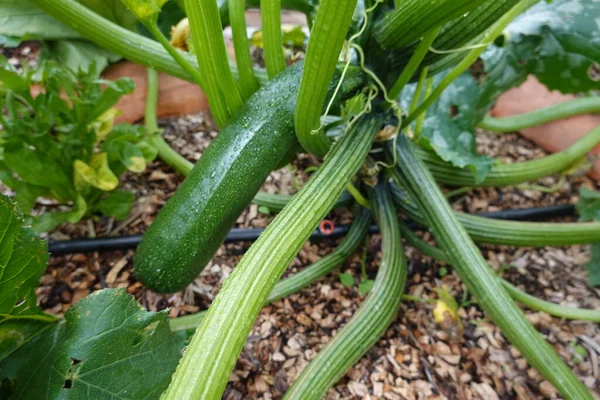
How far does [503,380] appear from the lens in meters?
1.32

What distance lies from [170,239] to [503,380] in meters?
0.96

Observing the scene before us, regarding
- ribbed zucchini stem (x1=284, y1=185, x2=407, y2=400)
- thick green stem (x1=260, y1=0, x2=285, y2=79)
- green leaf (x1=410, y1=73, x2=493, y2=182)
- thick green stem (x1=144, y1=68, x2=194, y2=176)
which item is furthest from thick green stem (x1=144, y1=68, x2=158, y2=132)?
green leaf (x1=410, y1=73, x2=493, y2=182)

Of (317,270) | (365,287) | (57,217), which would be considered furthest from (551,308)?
(57,217)

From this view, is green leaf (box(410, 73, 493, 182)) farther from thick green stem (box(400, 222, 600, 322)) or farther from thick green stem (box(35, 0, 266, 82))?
thick green stem (box(35, 0, 266, 82))

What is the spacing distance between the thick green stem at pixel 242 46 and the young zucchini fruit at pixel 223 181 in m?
0.06

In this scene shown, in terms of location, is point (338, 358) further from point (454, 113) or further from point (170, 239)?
point (454, 113)

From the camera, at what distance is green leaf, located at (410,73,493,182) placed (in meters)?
1.40

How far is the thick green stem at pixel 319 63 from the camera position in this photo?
0.77 meters

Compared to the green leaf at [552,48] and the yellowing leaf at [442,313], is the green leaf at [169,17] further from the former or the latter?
the yellowing leaf at [442,313]

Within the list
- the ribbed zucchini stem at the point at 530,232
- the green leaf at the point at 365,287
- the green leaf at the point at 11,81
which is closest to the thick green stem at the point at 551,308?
the ribbed zucchini stem at the point at 530,232

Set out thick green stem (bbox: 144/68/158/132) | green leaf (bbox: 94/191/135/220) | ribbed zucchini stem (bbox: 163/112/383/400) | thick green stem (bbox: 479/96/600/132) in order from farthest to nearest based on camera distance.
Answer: thick green stem (bbox: 479/96/600/132) → thick green stem (bbox: 144/68/158/132) → green leaf (bbox: 94/191/135/220) → ribbed zucchini stem (bbox: 163/112/383/400)

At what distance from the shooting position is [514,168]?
1654 millimetres

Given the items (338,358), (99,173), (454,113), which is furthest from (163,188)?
(454,113)

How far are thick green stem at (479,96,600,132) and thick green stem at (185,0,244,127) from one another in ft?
3.76
